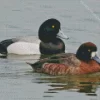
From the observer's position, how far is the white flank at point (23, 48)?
64.1 ft

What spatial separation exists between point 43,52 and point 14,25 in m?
3.11

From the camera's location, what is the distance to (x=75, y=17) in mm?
23906

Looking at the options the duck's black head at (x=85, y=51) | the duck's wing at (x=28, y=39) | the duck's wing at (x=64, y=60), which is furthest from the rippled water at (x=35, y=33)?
the duck's wing at (x=28, y=39)

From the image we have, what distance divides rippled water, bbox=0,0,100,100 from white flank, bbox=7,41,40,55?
1.71ft

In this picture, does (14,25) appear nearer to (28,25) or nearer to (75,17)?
(28,25)

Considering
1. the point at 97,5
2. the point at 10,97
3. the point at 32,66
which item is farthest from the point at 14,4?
the point at 10,97

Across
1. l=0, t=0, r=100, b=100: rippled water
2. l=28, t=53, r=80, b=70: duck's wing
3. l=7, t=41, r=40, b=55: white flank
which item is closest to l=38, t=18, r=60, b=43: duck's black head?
l=7, t=41, r=40, b=55: white flank

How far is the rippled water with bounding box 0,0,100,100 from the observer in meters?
13.8

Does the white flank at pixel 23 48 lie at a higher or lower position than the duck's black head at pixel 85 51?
lower

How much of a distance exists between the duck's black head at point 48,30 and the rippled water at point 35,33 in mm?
529

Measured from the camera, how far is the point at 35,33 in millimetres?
21703

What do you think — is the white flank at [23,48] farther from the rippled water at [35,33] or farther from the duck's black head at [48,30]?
the rippled water at [35,33]

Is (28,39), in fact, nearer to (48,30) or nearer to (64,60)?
(48,30)

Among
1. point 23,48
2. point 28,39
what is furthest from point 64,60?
point 23,48
